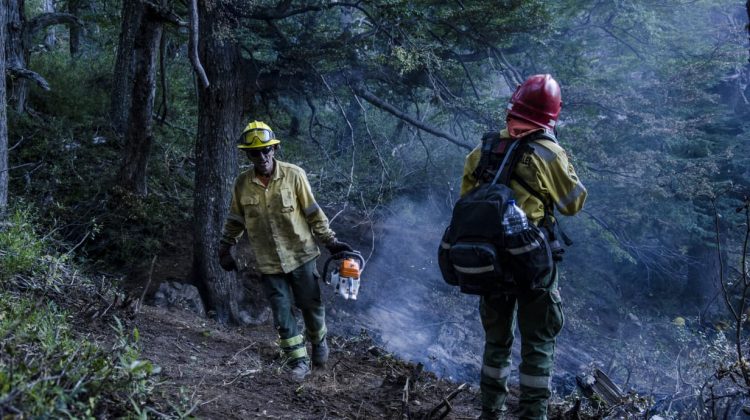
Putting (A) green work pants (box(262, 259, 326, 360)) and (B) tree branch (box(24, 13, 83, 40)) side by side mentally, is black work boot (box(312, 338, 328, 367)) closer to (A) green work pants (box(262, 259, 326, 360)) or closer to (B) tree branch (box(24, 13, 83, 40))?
(A) green work pants (box(262, 259, 326, 360))

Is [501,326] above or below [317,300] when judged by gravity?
above

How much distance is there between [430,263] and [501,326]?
799 centimetres

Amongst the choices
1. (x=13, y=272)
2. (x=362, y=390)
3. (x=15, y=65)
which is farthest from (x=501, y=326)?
(x=15, y=65)

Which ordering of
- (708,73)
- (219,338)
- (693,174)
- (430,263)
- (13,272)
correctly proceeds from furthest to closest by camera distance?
(430,263) < (708,73) < (693,174) < (219,338) < (13,272)

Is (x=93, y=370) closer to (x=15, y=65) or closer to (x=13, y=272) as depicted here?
(x=13, y=272)

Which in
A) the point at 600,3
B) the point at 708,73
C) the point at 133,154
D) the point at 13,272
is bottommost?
the point at 13,272

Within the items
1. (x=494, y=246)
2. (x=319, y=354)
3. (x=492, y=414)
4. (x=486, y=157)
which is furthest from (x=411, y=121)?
(x=492, y=414)

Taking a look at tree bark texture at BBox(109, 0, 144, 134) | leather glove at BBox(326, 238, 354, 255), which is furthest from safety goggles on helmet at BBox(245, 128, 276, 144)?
tree bark texture at BBox(109, 0, 144, 134)

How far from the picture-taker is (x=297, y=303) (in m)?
5.08

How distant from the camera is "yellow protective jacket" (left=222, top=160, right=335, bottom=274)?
4.83 meters

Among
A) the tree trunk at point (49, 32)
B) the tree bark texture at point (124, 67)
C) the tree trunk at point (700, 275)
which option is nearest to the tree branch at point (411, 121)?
the tree bark texture at point (124, 67)

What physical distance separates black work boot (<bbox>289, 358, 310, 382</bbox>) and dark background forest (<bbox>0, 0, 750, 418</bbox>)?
4.24 feet

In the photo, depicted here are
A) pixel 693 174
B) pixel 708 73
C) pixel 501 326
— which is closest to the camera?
pixel 501 326

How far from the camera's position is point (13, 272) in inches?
179
